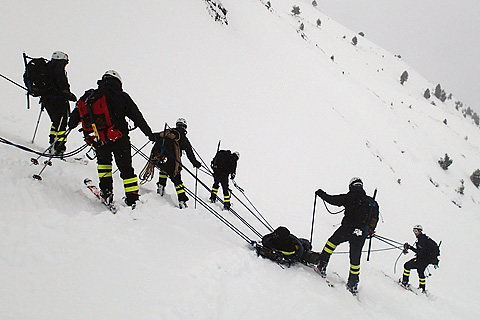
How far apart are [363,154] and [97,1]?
16487 millimetres

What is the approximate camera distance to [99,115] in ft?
12.0

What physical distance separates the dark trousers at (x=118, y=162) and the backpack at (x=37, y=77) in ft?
6.69

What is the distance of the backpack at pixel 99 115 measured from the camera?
3.64 m

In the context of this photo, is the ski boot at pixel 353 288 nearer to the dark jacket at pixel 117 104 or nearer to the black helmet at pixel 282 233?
the black helmet at pixel 282 233

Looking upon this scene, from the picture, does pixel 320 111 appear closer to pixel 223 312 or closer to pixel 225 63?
pixel 225 63

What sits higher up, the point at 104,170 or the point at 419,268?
→ the point at 104,170

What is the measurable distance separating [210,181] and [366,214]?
5335 millimetres

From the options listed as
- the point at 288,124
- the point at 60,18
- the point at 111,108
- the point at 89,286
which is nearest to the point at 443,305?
the point at 89,286

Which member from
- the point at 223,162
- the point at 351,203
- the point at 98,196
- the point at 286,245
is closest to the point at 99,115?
the point at 98,196

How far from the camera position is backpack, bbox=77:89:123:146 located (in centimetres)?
364

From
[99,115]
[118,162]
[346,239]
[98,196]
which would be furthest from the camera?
[346,239]

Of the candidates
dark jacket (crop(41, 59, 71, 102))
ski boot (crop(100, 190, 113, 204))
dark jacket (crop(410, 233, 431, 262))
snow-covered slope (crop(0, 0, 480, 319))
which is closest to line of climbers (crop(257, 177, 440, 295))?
snow-covered slope (crop(0, 0, 480, 319))

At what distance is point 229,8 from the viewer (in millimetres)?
21406

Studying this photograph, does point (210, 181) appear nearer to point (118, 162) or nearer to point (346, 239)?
point (346, 239)
